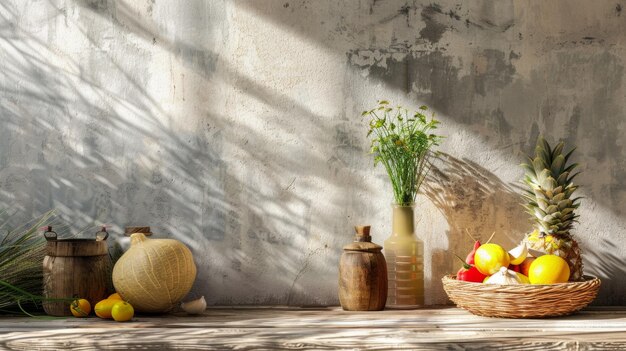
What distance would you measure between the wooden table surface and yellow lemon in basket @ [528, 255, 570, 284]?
154 mm

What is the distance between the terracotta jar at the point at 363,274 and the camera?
330 cm

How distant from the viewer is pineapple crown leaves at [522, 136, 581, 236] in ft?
10.8

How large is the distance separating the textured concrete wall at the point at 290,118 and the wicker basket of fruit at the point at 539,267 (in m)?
0.23

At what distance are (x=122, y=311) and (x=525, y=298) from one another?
61.0 inches

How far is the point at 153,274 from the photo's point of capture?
3238 millimetres

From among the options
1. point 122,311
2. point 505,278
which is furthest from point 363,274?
point 122,311

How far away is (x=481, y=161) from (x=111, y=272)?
66.5 inches

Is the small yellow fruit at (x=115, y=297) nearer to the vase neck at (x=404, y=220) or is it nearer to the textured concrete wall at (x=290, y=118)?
the textured concrete wall at (x=290, y=118)

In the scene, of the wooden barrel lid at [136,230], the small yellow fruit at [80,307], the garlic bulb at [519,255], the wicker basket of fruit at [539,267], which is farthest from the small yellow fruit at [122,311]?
the garlic bulb at [519,255]

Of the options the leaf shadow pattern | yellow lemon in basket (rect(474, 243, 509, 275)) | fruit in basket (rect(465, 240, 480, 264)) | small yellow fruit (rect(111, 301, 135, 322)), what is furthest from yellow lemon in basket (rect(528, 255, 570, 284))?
small yellow fruit (rect(111, 301, 135, 322))

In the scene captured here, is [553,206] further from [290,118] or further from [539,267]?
Result: [290,118]

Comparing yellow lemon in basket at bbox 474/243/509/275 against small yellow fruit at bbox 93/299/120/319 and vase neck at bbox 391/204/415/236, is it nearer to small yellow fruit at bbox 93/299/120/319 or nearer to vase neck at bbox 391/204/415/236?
vase neck at bbox 391/204/415/236

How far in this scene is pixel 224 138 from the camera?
3.64 meters

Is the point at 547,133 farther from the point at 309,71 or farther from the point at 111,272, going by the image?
the point at 111,272
